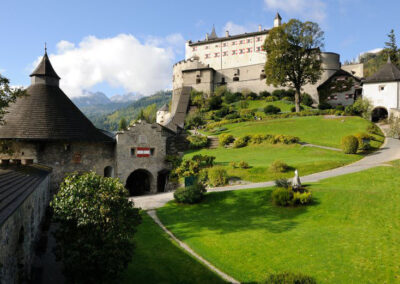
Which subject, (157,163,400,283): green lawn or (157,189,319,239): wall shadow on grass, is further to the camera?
(157,189,319,239): wall shadow on grass

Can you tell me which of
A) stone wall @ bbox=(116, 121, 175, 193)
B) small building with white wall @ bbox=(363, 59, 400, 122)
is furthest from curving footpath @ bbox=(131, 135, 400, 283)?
small building with white wall @ bbox=(363, 59, 400, 122)

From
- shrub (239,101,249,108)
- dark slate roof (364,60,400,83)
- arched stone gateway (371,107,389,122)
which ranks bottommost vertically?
arched stone gateway (371,107,389,122)

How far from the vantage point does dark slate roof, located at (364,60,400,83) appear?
156 ft

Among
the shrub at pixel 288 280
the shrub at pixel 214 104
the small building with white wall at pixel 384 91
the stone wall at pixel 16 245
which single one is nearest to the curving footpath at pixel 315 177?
the stone wall at pixel 16 245

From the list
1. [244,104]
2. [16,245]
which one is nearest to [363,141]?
[16,245]

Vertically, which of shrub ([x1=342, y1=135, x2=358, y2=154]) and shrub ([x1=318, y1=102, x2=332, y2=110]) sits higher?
shrub ([x1=318, y1=102, x2=332, y2=110])

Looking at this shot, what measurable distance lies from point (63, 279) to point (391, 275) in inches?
508

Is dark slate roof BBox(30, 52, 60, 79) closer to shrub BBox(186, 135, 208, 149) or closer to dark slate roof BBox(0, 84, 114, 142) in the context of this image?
dark slate roof BBox(0, 84, 114, 142)

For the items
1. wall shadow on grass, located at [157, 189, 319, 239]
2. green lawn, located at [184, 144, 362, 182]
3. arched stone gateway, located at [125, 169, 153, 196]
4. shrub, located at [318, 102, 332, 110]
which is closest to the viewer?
wall shadow on grass, located at [157, 189, 319, 239]

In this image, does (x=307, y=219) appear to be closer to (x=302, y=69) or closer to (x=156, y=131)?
(x=156, y=131)

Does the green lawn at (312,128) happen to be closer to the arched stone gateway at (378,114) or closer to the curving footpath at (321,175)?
the curving footpath at (321,175)

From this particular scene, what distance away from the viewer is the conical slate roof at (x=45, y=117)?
22750mm

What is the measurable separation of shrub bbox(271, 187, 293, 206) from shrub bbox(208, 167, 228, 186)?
8.00 metres

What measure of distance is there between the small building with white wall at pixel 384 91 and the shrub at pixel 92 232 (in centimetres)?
5008
